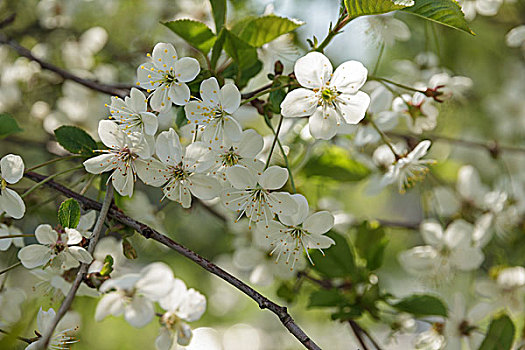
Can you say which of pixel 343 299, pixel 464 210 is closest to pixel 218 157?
pixel 343 299

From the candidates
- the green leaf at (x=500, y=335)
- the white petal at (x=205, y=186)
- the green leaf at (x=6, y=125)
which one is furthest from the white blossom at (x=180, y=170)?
the green leaf at (x=500, y=335)

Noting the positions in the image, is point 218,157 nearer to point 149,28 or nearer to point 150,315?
point 150,315

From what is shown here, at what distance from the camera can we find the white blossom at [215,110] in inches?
23.0

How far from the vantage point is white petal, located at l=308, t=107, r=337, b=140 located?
0.62 m

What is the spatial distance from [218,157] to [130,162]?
11 cm

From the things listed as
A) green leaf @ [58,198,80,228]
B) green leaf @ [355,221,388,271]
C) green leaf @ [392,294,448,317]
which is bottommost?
green leaf @ [392,294,448,317]

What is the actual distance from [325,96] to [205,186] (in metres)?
0.19

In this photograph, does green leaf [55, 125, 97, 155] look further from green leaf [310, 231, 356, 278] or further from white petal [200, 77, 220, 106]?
green leaf [310, 231, 356, 278]

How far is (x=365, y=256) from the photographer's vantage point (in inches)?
34.3

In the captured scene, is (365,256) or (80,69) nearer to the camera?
(365,256)

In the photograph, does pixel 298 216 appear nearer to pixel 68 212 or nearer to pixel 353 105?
pixel 353 105

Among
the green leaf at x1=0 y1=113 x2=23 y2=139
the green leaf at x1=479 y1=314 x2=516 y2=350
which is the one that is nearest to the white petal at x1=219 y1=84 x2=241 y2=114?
the green leaf at x1=0 y1=113 x2=23 y2=139

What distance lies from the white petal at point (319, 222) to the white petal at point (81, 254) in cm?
26

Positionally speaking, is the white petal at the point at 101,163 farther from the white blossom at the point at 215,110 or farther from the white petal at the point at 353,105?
the white petal at the point at 353,105
